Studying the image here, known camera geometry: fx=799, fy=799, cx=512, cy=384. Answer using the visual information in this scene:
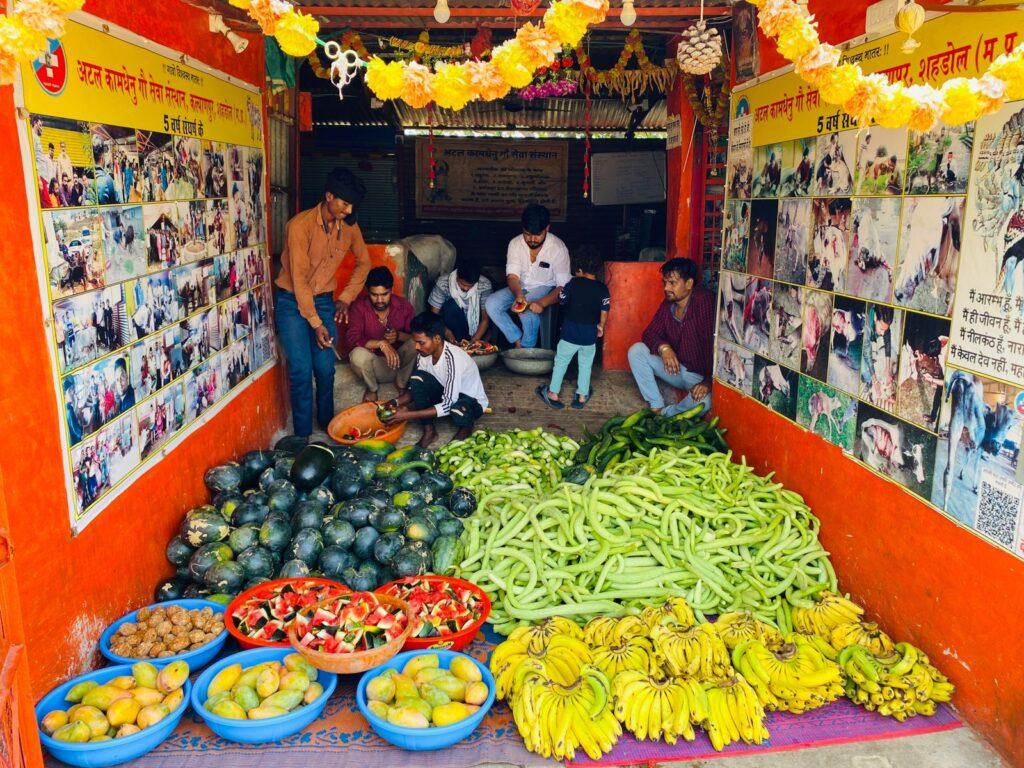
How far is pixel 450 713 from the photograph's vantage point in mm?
3322

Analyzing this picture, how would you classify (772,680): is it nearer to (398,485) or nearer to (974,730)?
(974,730)

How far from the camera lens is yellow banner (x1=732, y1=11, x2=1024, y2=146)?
3.26m

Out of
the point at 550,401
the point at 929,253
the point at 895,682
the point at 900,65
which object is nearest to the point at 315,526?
the point at 895,682

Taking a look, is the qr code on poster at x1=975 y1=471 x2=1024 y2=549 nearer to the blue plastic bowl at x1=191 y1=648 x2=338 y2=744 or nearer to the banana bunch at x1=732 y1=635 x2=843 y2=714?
the banana bunch at x1=732 y1=635 x2=843 y2=714

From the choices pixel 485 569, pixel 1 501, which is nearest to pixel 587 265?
pixel 485 569

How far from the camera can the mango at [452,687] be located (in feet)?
11.4

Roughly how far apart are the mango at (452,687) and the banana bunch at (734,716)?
42.3 inches

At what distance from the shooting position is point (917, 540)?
3.92m

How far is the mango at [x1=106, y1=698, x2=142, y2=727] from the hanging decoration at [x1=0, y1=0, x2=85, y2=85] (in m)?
2.38

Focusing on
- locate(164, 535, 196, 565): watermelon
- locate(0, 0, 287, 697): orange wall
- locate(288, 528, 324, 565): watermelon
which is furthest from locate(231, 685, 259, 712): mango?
locate(164, 535, 196, 565): watermelon

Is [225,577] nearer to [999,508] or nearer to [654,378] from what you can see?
[999,508]

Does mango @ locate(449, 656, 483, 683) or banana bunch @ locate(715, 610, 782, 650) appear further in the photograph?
banana bunch @ locate(715, 610, 782, 650)

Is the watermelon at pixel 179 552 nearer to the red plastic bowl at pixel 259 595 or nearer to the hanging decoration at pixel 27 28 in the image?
the red plastic bowl at pixel 259 595

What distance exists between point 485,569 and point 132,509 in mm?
1906
